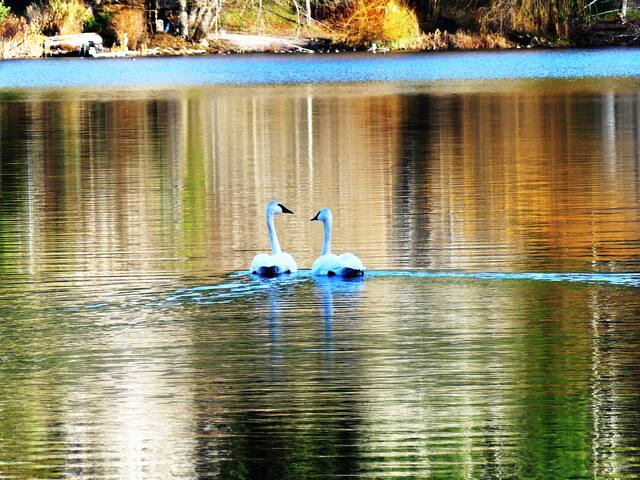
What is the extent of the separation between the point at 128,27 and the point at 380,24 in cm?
1111

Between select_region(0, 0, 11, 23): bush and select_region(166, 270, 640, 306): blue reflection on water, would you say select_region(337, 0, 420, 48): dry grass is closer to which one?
select_region(0, 0, 11, 23): bush

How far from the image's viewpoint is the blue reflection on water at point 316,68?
50219 millimetres

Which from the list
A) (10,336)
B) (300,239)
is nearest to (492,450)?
(10,336)

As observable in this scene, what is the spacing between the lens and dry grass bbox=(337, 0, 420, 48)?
67312 mm

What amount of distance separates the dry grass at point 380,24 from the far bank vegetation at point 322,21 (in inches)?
1.7

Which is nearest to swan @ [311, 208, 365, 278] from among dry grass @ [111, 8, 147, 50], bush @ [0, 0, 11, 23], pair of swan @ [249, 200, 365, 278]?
pair of swan @ [249, 200, 365, 278]

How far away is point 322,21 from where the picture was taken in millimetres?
71000

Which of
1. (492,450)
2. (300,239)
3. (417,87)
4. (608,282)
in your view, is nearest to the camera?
(492,450)

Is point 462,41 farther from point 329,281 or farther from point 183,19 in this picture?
point 329,281

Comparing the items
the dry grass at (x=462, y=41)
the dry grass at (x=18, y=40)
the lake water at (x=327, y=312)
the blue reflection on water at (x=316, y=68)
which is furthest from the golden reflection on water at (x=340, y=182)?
the dry grass at (x=18, y=40)

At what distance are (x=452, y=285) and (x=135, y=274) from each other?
2.95 m

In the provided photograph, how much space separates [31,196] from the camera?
21.5 m

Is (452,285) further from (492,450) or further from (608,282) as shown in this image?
(492,450)

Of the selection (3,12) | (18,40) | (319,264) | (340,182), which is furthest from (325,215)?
(18,40)
